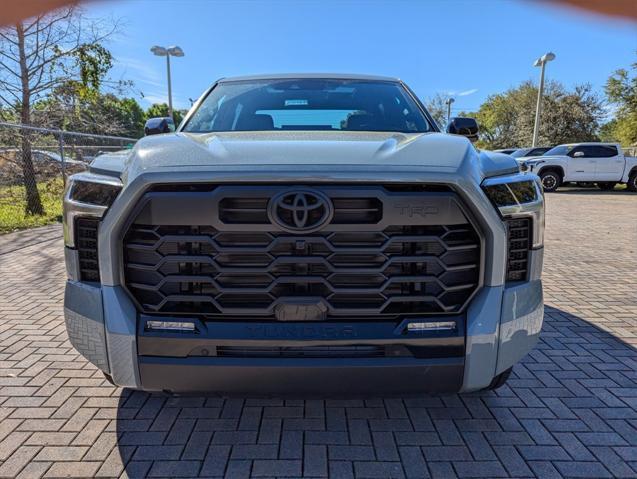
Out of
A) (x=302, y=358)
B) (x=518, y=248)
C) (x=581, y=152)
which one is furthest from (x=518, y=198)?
(x=581, y=152)

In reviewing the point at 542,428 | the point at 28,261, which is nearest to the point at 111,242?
the point at 542,428

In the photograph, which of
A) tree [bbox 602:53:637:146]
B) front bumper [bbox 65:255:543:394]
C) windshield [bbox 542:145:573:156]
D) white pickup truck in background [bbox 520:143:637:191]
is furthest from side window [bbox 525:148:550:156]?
front bumper [bbox 65:255:543:394]

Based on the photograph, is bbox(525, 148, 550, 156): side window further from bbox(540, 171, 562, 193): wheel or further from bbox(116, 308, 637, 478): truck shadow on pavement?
bbox(116, 308, 637, 478): truck shadow on pavement

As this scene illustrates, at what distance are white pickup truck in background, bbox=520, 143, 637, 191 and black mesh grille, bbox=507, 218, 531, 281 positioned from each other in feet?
59.5

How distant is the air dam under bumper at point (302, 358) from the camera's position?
6.48 ft

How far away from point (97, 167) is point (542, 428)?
8.64 feet

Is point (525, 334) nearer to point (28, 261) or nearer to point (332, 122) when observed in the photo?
point (332, 122)

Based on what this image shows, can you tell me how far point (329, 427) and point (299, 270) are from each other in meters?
1.01

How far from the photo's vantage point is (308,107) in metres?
3.51

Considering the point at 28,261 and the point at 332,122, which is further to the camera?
the point at 28,261

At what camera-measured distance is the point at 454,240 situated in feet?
6.68

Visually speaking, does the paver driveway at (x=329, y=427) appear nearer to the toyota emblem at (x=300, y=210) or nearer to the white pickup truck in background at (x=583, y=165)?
the toyota emblem at (x=300, y=210)

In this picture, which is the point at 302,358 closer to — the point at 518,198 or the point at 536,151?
the point at 518,198

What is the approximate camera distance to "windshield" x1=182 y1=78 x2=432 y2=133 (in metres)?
3.18
